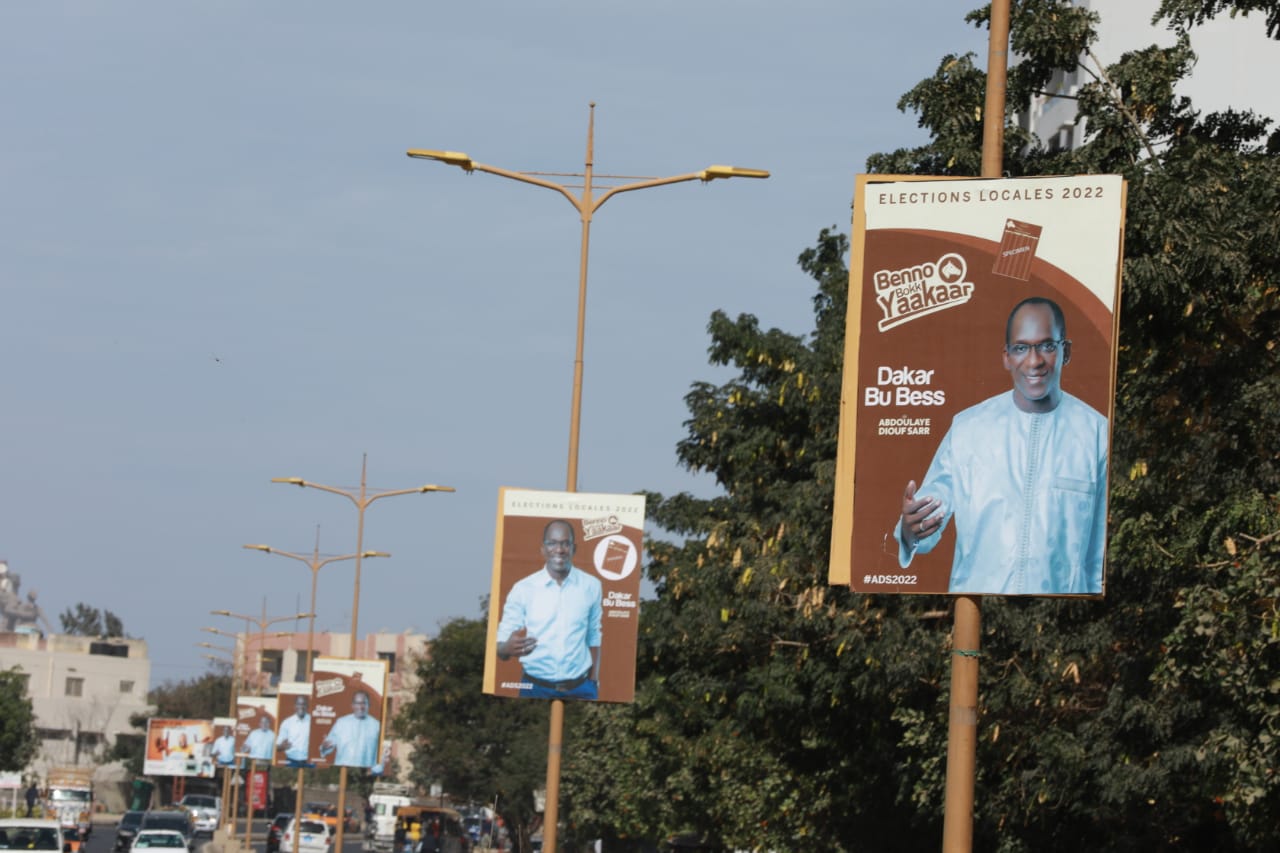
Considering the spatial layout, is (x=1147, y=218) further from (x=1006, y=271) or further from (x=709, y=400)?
(x=709, y=400)

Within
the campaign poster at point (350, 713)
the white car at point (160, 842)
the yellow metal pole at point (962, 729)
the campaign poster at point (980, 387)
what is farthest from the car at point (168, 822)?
the campaign poster at point (980, 387)

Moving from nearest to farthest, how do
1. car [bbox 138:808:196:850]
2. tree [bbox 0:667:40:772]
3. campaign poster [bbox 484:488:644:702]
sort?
campaign poster [bbox 484:488:644:702], car [bbox 138:808:196:850], tree [bbox 0:667:40:772]

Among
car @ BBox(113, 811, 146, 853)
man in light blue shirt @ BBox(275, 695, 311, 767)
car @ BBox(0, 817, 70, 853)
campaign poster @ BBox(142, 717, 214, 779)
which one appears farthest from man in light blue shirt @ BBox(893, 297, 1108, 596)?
campaign poster @ BBox(142, 717, 214, 779)

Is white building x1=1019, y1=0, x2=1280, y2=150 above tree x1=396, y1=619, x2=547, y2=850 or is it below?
above

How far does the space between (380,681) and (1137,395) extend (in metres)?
25.1

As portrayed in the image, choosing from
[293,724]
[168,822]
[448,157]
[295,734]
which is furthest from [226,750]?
[448,157]

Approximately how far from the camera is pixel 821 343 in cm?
2770

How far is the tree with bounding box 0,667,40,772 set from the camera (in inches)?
4188

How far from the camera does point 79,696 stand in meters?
138

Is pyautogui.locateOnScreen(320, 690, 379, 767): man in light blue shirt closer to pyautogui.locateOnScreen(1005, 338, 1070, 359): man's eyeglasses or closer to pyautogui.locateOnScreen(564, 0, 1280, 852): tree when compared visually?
pyautogui.locateOnScreen(564, 0, 1280, 852): tree

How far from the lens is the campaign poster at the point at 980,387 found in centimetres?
1052

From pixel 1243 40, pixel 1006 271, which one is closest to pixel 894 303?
pixel 1006 271

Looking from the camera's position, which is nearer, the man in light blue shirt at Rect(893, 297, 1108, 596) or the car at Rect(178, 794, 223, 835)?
the man in light blue shirt at Rect(893, 297, 1108, 596)

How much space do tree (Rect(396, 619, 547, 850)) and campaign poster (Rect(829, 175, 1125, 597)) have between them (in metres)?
67.6
